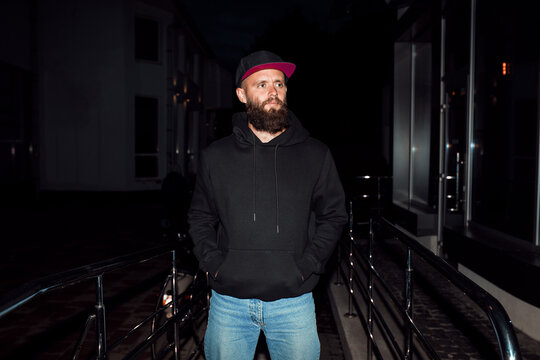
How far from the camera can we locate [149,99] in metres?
17.6

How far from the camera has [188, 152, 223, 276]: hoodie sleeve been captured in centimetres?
212

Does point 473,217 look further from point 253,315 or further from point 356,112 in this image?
point 356,112

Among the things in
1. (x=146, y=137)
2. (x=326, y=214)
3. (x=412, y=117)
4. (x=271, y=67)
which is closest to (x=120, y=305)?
(x=326, y=214)

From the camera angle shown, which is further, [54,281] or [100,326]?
[100,326]

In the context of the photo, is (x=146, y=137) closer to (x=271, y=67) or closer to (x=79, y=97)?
(x=79, y=97)

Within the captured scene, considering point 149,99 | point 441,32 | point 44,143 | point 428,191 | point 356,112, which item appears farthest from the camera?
point 356,112

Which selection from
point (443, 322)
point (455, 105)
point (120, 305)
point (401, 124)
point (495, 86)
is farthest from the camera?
point (401, 124)

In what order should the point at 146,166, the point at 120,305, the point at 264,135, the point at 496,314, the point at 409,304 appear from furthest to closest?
the point at 146,166
the point at 120,305
the point at 409,304
the point at 264,135
the point at 496,314

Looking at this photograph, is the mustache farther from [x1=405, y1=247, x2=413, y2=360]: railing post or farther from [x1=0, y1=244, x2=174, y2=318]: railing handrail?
[x1=405, y1=247, x2=413, y2=360]: railing post

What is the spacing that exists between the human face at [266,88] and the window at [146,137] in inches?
615

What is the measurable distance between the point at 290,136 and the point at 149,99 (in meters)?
16.3

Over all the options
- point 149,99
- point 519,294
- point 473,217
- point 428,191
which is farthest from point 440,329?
point 149,99

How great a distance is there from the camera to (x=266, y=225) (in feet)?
6.79

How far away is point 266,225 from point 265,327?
47 cm
